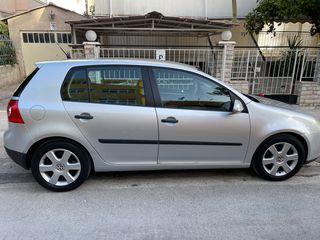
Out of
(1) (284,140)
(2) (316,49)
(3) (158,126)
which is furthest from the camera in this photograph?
(2) (316,49)

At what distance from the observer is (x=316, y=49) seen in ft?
27.1

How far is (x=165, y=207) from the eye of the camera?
321 cm

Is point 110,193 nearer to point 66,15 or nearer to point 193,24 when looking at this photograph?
point 193,24

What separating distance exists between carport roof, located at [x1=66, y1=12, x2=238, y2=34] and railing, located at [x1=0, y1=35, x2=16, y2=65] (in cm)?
466

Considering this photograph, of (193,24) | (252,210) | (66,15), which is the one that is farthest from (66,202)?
(66,15)

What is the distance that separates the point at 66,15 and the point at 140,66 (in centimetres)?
1061

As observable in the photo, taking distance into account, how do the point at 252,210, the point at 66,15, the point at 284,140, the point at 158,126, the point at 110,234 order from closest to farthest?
the point at 110,234 → the point at 252,210 → the point at 158,126 → the point at 284,140 → the point at 66,15

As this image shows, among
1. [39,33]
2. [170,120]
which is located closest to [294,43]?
[170,120]

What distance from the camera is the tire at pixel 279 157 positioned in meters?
3.69

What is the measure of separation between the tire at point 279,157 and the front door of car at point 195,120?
0.91 feet

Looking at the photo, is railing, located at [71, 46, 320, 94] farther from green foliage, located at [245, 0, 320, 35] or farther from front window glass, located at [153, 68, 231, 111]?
front window glass, located at [153, 68, 231, 111]

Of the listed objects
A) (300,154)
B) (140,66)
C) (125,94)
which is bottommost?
(300,154)

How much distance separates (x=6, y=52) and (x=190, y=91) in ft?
36.3

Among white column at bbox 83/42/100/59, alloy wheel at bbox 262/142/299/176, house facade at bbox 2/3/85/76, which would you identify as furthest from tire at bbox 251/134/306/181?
house facade at bbox 2/3/85/76
